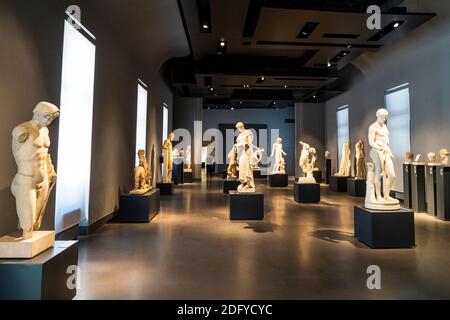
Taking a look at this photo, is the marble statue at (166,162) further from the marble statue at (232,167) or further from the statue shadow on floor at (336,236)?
the statue shadow on floor at (336,236)

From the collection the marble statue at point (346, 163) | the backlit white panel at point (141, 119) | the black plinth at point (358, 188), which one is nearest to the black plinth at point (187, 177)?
the backlit white panel at point (141, 119)

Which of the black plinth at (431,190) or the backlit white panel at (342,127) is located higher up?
the backlit white panel at (342,127)

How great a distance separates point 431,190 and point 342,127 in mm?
9162

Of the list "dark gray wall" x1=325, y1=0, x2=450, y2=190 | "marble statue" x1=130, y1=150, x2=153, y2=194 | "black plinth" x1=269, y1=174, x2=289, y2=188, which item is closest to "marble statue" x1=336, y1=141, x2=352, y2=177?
"dark gray wall" x1=325, y1=0, x2=450, y2=190

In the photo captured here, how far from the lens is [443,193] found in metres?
6.95

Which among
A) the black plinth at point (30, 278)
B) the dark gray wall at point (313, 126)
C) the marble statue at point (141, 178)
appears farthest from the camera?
the dark gray wall at point (313, 126)

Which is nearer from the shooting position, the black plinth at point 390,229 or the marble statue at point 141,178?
the black plinth at point 390,229

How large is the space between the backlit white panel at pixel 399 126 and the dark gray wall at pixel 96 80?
7.82m

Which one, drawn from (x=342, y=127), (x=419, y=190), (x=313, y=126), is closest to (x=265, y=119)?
(x=313, y=126)

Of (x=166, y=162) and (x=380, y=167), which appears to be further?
(x=166, y=162)

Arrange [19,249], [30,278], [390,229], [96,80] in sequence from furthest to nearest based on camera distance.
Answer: [96,80], [390,229], [19,249], [30,278]

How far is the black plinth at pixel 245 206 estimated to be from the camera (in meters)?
6.84

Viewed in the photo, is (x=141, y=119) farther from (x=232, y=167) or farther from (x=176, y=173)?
(x=176, y=173)

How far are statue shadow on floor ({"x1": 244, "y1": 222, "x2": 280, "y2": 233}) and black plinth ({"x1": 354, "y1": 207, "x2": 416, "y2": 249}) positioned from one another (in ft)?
6.09
